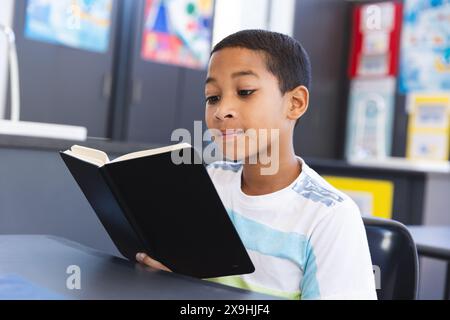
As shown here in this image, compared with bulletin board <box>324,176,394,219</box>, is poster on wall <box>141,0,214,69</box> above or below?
above

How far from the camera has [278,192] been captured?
1.06 metres

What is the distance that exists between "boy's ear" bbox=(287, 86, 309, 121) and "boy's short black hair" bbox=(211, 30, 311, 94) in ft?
0.03

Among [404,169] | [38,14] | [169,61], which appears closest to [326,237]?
[404,169]

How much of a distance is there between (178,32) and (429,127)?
6.88ft

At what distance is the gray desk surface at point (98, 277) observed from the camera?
72cm

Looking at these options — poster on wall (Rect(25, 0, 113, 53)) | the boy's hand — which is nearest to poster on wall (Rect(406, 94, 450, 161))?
poster on wall (Rect(25, 0, 113, 53))

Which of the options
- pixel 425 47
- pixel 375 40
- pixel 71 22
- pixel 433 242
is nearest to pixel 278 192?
pixel 433 242

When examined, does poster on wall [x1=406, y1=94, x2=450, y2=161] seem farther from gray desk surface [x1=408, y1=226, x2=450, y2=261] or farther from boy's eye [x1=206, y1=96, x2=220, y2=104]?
boy's eye [x1=206, y1=96, x2=220, y2=104]

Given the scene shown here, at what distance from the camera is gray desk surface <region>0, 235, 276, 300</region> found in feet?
2.36

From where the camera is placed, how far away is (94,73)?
157 inches

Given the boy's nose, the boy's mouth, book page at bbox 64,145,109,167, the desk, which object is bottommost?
the desk

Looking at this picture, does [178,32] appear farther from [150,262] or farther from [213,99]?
[150,262]

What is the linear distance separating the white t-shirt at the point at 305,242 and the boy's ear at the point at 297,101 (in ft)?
0.33
